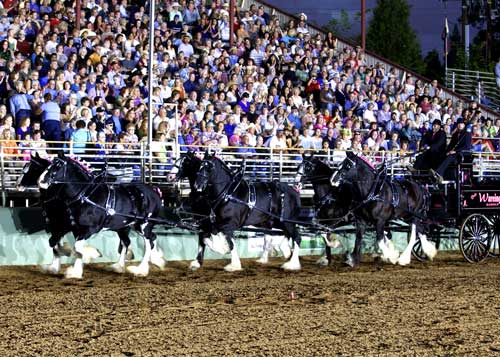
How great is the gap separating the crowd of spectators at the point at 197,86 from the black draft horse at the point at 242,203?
6.55 feet

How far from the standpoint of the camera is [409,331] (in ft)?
32.1

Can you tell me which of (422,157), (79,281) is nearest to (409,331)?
(79,281)

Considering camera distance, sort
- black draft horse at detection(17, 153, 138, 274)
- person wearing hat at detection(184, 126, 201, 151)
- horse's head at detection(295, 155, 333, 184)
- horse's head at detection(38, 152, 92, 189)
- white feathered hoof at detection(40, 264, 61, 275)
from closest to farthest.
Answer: horse's head at detection(38, 152, 92, 189) < black draft horse at detection(17, 153, 138, 274) < white feathered hoof at detection(40, 264, 61, 275) < horse's head at detection(295, 155, 333, 184) < person wearing hat at detection(184, 126, 201, 151)

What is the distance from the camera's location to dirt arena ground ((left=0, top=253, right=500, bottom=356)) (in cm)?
897

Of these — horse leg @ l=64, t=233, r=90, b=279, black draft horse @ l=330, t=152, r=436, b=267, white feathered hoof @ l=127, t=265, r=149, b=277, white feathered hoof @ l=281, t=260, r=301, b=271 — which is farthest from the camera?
black draft horse @ l=330, t=152, r=436, b=267

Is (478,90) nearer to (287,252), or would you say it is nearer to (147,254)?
(287,252)

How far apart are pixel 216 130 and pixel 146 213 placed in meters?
5.02

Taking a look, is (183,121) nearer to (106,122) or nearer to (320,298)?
(106,122)

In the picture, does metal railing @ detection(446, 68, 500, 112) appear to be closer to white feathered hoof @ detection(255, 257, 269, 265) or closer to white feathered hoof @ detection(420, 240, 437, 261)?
white feathered hoof @ detection(420, 240, 437, 261)

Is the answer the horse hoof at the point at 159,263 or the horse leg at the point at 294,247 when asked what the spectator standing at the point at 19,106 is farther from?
the horse leg at the point at 294,247

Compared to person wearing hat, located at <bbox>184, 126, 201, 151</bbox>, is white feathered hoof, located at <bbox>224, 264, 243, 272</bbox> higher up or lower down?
lower down

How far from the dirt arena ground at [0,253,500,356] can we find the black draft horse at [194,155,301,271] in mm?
916

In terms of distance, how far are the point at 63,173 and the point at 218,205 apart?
2721 mm

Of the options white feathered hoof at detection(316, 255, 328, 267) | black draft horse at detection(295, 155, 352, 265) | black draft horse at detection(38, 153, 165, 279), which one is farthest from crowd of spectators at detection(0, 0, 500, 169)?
white feathered hoof at detection(316, 255, 328, 267)
